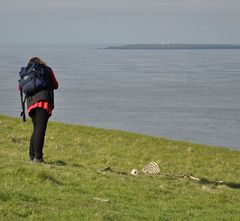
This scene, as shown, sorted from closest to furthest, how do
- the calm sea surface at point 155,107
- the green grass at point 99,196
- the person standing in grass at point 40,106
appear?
the green grass at point 99,196, the person standing in grass at point 40,106, the calm sea surface at point 155,107

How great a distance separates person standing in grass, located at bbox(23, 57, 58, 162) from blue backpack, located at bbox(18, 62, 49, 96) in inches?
3.0

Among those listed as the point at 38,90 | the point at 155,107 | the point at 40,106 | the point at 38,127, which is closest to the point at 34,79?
the point at 38,90

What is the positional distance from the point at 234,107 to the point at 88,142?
5069 cm

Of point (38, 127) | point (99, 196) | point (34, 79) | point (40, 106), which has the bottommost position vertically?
point (99, 196)

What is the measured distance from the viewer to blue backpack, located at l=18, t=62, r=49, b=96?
47.8 feet

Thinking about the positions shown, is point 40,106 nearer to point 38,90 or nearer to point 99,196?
point 38,90

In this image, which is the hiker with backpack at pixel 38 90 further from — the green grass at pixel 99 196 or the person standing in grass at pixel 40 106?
the green grass at pixel 99 196

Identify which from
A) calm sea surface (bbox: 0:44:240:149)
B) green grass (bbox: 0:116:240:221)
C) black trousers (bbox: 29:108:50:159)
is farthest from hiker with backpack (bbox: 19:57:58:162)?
calm sea surface (bbox: 0:44:240:149)

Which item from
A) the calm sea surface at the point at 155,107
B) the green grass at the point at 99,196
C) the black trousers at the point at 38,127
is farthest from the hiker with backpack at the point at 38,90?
the calm sea surface at the point at 155,107

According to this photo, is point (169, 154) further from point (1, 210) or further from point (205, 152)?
point (1, 210)

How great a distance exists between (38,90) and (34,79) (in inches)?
11.5

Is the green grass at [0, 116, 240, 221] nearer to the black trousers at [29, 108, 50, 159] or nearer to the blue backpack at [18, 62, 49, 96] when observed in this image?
the black trousers at [29, 108, 50, 159]

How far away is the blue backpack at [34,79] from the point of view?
14570mm

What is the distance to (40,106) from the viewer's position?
14.8 metres
